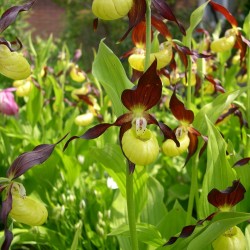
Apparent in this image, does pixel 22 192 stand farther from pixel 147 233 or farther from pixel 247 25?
pixel 247 25

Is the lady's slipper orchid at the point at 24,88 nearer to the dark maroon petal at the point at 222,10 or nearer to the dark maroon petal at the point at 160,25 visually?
the dark maroon petal at the point at 222,10

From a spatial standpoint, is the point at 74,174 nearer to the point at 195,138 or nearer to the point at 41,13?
the point at 195,138

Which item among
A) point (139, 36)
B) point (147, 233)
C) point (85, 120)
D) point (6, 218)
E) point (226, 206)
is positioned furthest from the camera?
point (85, 120)

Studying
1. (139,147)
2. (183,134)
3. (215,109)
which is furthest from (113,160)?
(139,147)

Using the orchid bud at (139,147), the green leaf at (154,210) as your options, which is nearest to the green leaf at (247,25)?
the green leaf at (154,210)

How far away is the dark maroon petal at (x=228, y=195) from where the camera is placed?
109 centimetres

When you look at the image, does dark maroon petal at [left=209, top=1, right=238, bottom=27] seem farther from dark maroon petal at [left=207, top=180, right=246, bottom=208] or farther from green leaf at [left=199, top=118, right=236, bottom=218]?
dark maroon petal at [left=207, top=180, right=246, bottom=208]

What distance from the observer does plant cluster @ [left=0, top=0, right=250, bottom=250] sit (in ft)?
3.39

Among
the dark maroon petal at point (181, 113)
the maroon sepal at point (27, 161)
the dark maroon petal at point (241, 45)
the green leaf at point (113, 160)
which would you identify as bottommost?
the green leaf at point (113, 160)

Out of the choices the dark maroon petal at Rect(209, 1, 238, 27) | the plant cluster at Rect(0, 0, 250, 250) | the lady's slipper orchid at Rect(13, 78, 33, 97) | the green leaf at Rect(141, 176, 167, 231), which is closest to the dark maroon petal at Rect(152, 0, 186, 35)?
the plant cluster at Rect(0, 0, 250, 250)

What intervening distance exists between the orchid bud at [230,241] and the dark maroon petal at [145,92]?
0.32 metres

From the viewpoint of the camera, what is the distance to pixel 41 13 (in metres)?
13.1

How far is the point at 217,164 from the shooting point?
122 centimetres

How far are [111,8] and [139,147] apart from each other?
269 mm
